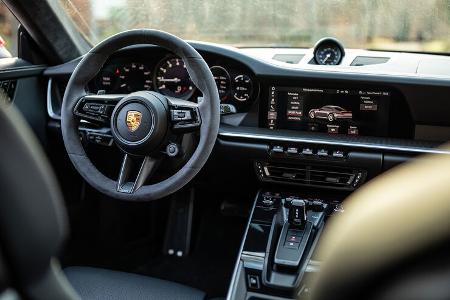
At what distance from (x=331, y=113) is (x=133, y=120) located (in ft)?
3.19

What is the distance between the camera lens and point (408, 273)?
1.97ft

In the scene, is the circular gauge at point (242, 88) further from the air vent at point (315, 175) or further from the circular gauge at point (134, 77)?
the circular gauge at point (134, 77)

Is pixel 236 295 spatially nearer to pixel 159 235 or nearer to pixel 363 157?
pixel 363 157

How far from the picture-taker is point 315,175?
3.01 metres

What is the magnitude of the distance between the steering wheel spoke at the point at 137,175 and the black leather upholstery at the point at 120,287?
0.45 metres

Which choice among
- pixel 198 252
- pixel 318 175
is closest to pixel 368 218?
pixel 318 175

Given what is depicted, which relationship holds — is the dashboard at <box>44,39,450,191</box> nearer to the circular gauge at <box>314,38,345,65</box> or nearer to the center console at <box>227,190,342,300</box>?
the circular gauge at <box>314,38,345,65</box>

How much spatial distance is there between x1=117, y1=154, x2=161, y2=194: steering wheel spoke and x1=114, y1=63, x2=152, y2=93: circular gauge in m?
0.65

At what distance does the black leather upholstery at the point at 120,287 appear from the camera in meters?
2.72

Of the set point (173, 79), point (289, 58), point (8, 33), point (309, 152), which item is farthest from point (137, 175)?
point (8, 33)

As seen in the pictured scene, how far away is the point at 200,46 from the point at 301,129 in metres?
0.62

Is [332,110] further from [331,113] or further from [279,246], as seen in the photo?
[279,246]

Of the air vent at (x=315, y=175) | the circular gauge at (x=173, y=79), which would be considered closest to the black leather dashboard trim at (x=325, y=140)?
the air vent at (x=315, y=175)

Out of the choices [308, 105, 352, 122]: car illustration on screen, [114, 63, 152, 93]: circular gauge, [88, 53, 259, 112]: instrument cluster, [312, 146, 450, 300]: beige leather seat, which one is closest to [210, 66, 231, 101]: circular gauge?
[88, 53, 259, 112]: instrument cluster
